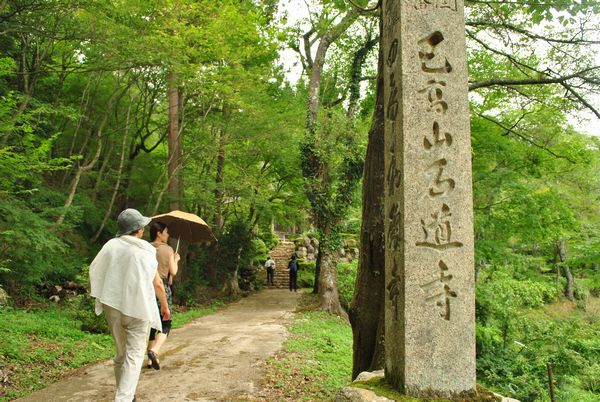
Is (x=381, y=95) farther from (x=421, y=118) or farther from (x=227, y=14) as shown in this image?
(x=227, y=14)

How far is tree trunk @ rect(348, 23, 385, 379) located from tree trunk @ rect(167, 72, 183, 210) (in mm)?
9912

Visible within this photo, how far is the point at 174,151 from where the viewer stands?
46.9 feet

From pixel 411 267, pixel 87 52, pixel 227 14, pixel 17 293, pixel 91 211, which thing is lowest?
pixel 17 293

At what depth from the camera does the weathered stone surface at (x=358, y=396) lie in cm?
333

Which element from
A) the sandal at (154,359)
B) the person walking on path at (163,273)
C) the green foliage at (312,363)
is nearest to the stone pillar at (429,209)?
the green foliage at (312,363)

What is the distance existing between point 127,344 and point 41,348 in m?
3.83

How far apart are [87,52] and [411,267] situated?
11.2 metres

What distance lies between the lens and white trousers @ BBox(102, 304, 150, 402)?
12.9 ft

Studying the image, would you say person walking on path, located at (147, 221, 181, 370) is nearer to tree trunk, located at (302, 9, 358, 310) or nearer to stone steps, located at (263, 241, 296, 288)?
tree trunk, located at (302, 9, 358, 310)

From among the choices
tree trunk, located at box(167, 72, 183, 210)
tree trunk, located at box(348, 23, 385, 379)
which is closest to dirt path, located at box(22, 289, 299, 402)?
tree trunk, located at box(348, 23, 385, 379)

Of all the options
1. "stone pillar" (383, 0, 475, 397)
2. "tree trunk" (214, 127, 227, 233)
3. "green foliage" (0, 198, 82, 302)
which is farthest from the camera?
"tree trunk" (214, 127, 227, 233)

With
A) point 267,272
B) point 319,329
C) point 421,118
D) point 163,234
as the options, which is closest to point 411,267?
point 421,118

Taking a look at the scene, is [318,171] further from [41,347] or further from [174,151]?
[41,347]

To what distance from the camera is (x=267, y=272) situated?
24547 mm
